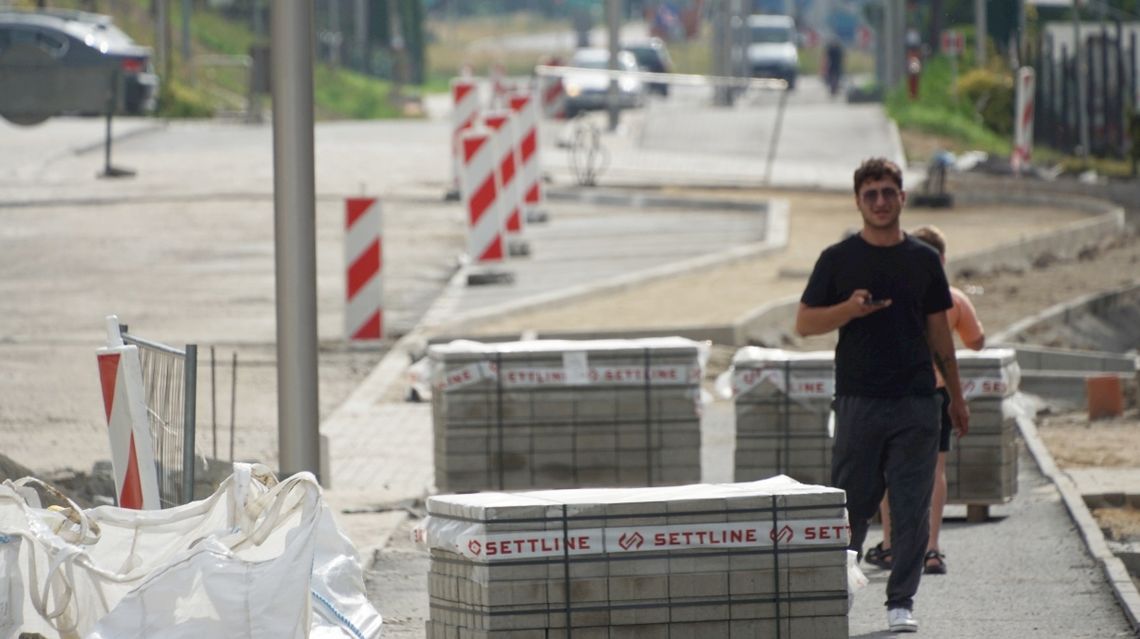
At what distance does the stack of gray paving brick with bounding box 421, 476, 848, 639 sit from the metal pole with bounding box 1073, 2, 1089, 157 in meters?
30.5

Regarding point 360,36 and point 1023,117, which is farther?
point 360,36

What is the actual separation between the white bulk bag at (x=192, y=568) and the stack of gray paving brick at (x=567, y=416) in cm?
410

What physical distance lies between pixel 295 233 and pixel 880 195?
2.73 m

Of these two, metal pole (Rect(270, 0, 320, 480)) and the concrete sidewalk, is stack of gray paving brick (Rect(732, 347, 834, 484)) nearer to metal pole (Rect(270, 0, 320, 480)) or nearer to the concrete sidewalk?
the concrete sidewalk

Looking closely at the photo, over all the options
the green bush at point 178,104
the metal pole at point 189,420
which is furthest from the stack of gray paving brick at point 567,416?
the green bush at point 178,104

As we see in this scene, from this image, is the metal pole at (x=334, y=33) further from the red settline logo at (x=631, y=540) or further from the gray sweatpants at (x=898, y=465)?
the red settline logo at (x=631, y=540)

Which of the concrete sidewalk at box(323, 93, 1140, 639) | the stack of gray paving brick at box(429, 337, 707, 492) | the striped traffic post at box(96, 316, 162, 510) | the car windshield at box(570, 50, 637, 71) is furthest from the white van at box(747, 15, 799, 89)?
the striped traffic post at box(96, 316, 162, 510)

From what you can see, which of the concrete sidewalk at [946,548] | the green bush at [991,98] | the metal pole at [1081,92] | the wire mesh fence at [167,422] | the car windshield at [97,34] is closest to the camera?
the wire mesh fence at [167,422]

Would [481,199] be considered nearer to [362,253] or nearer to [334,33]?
[362,253]

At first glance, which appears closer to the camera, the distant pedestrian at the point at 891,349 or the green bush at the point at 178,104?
the distant pedestrian at the point at 891,349

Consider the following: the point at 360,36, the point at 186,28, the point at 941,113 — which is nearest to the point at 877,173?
the point at 941,113

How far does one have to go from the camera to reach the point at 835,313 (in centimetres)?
758

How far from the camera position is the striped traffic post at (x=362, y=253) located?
15.6 m

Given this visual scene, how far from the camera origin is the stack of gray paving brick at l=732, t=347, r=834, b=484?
10.3 metres
